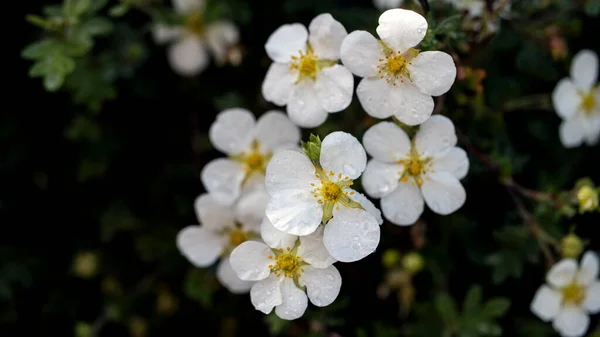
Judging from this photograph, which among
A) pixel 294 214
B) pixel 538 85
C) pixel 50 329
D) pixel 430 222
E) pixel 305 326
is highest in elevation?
pixel 294 214

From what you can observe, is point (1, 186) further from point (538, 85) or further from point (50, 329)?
point (538, 85)

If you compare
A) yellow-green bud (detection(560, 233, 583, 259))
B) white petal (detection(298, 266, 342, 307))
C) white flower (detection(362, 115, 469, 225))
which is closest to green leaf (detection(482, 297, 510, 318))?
yellow-green bud (detection(560, 233, 583, 259))

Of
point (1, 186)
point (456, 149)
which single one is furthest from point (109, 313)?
point (456, 149)

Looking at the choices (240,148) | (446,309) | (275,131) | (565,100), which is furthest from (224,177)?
(565,100)

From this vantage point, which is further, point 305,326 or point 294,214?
point 305,326

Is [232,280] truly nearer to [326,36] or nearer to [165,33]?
[326,36]

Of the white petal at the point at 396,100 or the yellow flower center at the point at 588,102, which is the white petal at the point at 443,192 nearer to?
the white petal at the point at 396,100

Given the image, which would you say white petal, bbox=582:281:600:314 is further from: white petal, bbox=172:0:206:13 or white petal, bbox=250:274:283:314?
white petal, bbox=172:0:206:13
